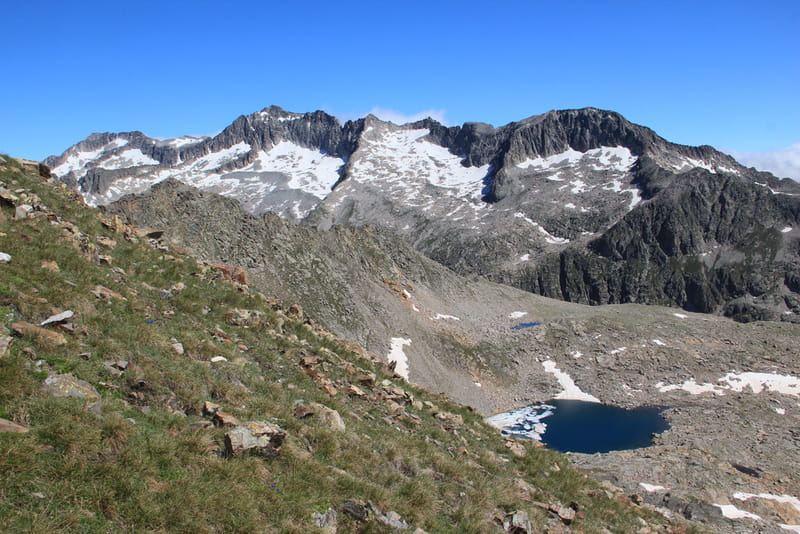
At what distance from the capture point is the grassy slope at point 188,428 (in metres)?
6.66

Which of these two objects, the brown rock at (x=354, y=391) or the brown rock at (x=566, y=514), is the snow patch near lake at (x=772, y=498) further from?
the brown rock at (x=354, y=391)

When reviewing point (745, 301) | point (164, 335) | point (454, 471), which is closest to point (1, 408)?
point (164, 335)

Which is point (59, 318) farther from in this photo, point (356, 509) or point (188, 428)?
point (356, 509)

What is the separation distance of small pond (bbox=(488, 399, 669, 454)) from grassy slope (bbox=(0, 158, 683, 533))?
41.4m

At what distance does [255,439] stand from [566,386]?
71.1 m

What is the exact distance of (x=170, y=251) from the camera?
20.2 meters

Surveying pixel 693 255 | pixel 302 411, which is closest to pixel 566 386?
pixel 302 411

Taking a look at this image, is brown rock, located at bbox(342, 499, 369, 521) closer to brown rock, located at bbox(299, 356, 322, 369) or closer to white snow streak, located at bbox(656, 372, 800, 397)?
brown rock, located at bbox(299, 356, 322, 369)

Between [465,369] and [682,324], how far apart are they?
49026 millimetres

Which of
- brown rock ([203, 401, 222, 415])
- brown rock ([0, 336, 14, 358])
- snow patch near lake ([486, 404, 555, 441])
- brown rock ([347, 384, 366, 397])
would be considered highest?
brown rock ([0, 336, 14, 358])

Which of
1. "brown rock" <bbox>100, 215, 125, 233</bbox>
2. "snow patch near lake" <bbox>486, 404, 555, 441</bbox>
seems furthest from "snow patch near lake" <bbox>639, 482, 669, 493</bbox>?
"brown rock" <bbox>100, 215, 125, 233</bbox>

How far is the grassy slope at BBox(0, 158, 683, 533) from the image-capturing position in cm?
666

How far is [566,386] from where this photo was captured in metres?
72.6

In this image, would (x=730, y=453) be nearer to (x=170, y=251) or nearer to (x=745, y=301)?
(x=170, y=251)
